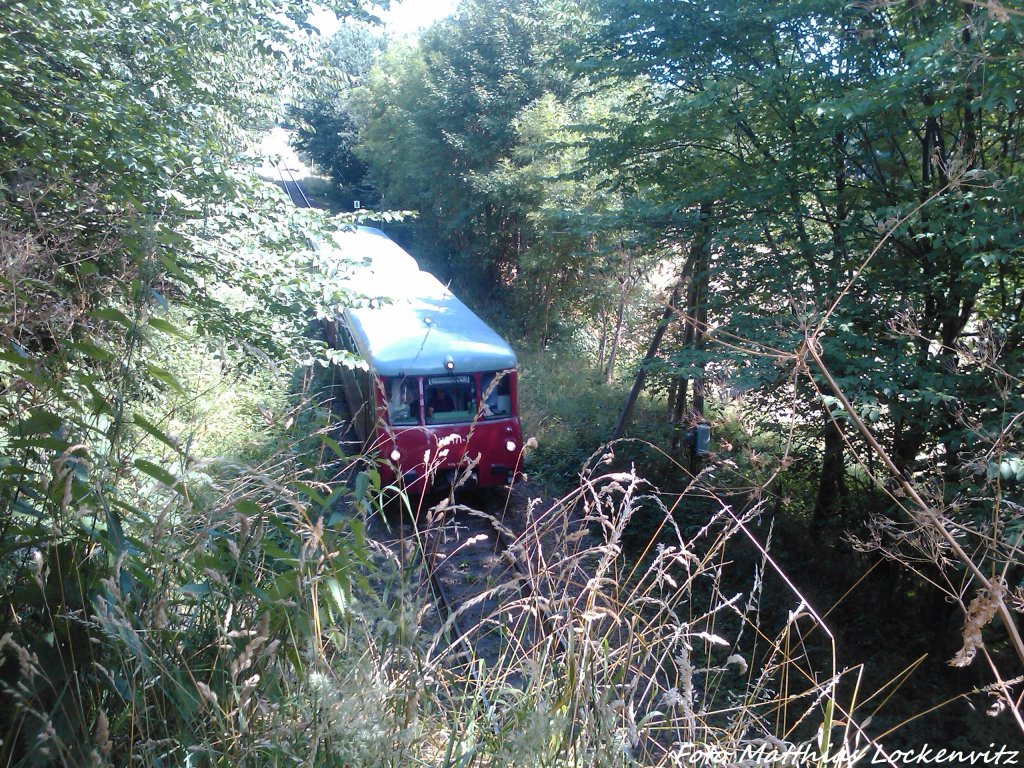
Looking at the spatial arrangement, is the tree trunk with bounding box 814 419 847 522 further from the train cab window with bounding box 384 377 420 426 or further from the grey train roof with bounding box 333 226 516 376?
the train cab window with bounding box 384 377 420 426

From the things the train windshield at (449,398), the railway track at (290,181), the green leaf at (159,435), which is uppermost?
the railway track at (290,181)

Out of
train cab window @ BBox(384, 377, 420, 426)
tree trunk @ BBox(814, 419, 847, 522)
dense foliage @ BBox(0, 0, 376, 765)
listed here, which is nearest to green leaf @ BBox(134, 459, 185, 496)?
dense foliage @ BBox(0, 0, 376, 765)

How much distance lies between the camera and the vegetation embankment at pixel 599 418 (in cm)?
165

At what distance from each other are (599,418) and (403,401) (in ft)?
16.5

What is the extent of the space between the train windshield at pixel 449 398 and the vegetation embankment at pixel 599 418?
192cm

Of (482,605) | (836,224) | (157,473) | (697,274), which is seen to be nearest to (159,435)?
(157,473)

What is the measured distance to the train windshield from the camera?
29.8 feet

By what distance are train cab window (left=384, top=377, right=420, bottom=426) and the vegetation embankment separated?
1539 mm

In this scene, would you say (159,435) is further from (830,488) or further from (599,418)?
(599,418)

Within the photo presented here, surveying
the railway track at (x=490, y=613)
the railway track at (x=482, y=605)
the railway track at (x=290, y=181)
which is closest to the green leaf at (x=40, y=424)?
the railway track at (x=482, y=605)

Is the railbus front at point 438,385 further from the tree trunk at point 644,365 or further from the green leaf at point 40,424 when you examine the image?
the green leaf at point 40,424

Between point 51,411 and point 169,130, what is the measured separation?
3.82m

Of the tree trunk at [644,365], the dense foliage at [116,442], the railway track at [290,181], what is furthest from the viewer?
the tree trunk at [644,365]

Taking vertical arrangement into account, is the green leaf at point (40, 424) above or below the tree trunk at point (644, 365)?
above
